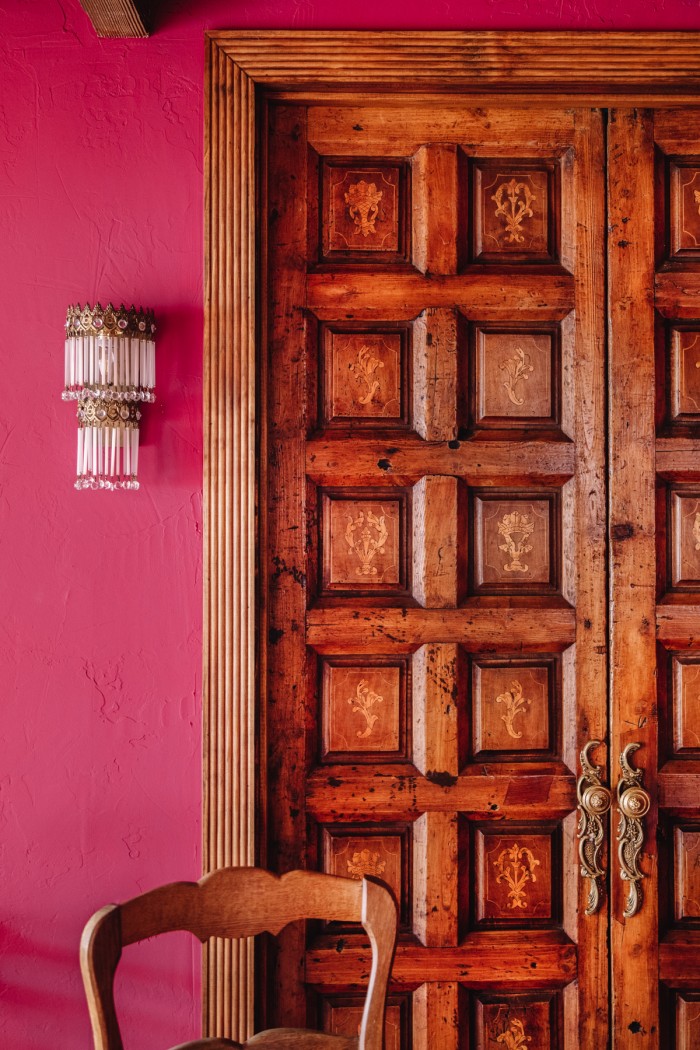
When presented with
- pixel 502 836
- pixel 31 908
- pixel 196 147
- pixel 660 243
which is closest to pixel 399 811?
pixel 502 836

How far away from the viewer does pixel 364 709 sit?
1865 mm

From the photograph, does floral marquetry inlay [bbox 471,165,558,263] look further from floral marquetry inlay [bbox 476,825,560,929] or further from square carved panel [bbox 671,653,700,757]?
floral marquetry inlay [bbox 476,825,560,929]

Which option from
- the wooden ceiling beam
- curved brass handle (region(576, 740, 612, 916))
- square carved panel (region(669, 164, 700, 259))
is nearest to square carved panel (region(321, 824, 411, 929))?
curved brass handle (region(576, 740, 612, 916))

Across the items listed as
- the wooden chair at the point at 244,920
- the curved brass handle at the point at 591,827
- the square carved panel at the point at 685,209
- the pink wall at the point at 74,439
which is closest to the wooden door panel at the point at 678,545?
the square carved panel at the point at 685,209

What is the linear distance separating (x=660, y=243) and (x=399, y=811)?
4.97ft

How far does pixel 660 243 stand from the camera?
Result: 1.91 meters

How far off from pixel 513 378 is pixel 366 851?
119 cm

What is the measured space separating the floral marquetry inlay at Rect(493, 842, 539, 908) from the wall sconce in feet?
4.13

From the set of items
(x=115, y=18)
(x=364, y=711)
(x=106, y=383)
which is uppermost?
(x=115, y=18)

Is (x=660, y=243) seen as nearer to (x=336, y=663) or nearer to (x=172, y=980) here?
(x=336, y=663)

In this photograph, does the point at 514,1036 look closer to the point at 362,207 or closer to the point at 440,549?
the point at 440,549

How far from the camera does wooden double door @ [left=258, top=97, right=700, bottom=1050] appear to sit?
1848 mm

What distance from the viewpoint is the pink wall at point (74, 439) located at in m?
1.80

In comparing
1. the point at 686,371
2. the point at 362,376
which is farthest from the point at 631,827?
the point at 362,376
